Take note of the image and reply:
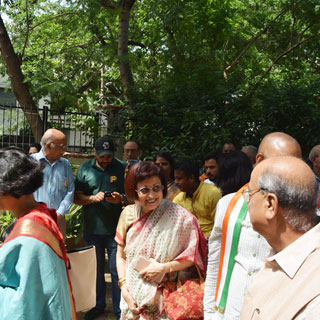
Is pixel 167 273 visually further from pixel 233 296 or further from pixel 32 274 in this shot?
pixel 32 274

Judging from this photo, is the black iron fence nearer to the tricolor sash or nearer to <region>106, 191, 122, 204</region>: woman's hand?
<region>106, 191, 122, 204</region>: woman's hand

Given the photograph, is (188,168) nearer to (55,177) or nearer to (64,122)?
(55,177)

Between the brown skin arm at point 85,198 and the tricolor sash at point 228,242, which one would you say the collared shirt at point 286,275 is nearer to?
the tricolor sash at point 228,242

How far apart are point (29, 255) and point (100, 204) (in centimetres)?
290

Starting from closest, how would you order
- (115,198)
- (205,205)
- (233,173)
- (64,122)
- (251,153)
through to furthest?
(233,173) < (205,205) < (115,198) < (251,153) < (64,122)

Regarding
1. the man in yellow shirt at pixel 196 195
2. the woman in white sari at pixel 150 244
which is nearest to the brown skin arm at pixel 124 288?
the woman in white sari at pixel 150 244

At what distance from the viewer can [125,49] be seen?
368 inches

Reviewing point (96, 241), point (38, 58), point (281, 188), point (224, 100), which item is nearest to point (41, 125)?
point (224, 100)

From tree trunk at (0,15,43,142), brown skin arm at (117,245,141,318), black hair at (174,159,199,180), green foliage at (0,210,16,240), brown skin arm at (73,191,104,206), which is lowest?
green foliage at (0,210,16,240)

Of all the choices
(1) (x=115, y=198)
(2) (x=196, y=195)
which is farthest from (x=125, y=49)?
(2) (x=196, y=195)

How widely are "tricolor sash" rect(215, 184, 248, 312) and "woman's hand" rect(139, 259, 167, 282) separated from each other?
1.77ft

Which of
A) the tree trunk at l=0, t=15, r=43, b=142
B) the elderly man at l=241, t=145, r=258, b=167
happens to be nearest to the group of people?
the elderly man at l=241, t=145, r=258, b=167

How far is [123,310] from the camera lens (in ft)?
10.3

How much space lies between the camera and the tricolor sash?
8.07ft
